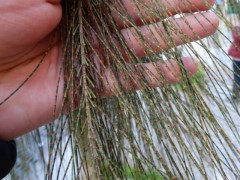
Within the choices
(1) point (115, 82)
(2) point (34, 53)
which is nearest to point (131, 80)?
(1) point (115, 82)

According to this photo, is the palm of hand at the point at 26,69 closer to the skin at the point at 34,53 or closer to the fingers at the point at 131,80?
the skin at the point at 34,53

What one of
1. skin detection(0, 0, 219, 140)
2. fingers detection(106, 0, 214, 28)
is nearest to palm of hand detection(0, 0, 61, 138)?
skin detection(0, 0, 219, 140)

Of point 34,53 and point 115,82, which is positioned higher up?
point 34,53

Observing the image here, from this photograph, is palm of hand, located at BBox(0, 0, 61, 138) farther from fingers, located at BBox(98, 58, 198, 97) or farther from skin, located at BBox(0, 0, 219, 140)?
fingers, located at BBox(98, 58, 198, 97)

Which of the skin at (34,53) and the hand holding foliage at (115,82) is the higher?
the skin at (34,53)

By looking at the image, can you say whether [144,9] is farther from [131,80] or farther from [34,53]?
[34,53]

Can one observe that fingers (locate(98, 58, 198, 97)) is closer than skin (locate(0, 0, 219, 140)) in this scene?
Yes

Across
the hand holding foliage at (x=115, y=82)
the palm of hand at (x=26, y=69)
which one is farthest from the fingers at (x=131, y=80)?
the palm of hand at (x=26, y=69)

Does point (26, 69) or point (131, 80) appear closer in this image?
point (131, 80)
